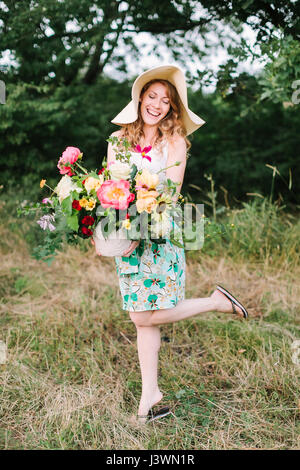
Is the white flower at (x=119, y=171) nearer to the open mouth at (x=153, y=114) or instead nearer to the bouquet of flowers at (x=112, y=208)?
the bouquet of flowers at (x=112, y=208)

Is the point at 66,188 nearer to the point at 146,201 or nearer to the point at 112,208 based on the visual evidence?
the point at 112,208

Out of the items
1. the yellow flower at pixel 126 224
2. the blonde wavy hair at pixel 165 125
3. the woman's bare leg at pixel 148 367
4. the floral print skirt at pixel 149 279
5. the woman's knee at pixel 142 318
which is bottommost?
the woman's bare leg at pixel 148 367

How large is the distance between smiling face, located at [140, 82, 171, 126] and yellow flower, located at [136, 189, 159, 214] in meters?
0.70

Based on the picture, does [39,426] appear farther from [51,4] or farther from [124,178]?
[51,4]

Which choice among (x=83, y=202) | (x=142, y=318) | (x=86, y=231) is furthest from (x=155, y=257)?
(x=83, y=202)

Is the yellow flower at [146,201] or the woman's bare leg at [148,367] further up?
the yellow flower at [146,201]

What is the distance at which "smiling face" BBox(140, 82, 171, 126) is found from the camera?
2432mm

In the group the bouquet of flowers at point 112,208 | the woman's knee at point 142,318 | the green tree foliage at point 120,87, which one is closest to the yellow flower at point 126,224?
the bouquet of flowers at point 112,208

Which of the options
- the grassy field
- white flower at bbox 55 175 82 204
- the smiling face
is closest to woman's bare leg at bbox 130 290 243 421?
the grassy field

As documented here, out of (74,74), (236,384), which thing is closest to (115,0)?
(74,74)

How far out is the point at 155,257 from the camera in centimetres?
230

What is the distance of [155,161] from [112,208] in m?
0.58

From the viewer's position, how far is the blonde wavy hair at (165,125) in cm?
247

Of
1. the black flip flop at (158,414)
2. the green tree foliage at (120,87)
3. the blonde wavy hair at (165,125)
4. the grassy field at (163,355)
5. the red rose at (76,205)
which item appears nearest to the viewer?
the red rose at (76,205)
